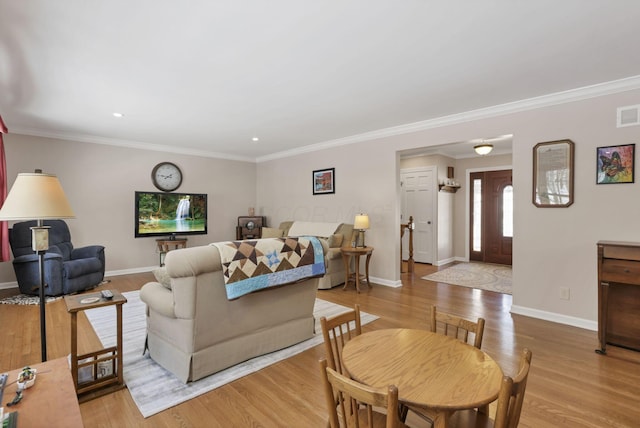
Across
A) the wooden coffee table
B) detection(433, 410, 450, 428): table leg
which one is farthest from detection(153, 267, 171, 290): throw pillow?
detection(433, 410, 450, 428): table leg

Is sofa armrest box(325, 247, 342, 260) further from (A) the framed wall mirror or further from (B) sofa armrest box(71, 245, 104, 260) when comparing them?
(B) sofa armrest box(71, 245, 104, 260)

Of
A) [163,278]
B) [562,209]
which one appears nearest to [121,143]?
[163,278]

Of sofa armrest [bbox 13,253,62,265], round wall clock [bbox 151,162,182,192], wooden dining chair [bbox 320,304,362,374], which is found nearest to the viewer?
wooden dining chair [bbox 320,304,362,374]

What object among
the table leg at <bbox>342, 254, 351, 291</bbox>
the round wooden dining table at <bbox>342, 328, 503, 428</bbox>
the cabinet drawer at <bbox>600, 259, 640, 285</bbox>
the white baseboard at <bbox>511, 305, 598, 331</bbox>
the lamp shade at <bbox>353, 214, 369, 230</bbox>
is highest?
the lamp shade at <bbox>353, 214, 369, 230</bbox>

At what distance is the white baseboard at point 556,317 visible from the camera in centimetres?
327

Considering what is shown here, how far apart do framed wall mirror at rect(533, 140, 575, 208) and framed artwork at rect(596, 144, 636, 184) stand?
0.24 meters

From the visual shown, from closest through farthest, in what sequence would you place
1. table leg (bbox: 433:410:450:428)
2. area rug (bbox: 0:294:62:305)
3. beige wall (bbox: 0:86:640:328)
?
table leg (bbox: 433:410:450:428)
beige wall (bbox: 0:86:640:328)
area rug (bbox: 0:294:62:305)

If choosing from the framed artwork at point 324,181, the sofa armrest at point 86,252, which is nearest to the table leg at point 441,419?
the framed artwork at point 324,181

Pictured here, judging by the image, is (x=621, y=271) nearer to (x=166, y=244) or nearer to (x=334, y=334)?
(x=334, y=334)

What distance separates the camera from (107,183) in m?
5.54

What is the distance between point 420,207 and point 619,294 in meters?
4.26

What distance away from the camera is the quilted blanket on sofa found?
7.36ft

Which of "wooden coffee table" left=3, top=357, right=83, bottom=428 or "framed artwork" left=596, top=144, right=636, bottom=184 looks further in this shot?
"framed artwork" left=596, top=144, right=636, bottom=184

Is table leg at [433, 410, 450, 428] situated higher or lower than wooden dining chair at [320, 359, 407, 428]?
lower
